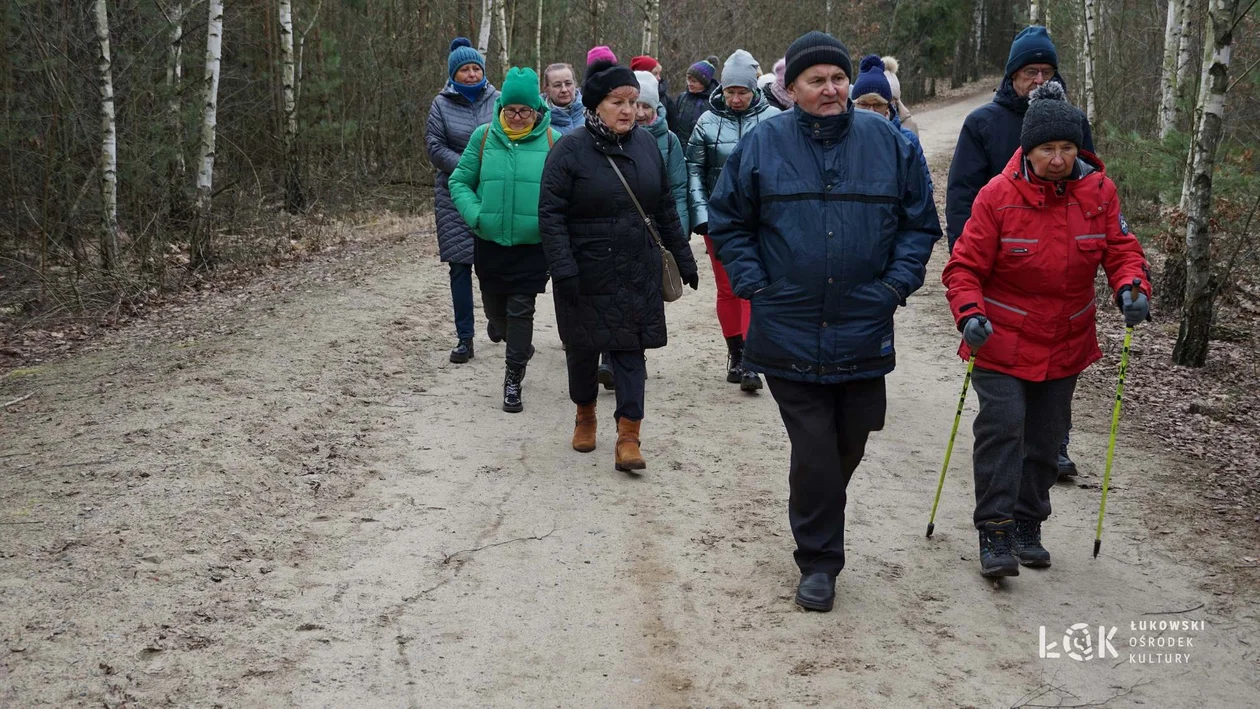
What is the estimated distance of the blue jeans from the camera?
870 cm

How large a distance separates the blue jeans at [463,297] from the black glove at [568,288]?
92.7 inches

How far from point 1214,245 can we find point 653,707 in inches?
320

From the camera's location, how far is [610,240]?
6355mm

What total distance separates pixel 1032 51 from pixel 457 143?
15.1ft

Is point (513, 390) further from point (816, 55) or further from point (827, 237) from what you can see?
point (816, 55)

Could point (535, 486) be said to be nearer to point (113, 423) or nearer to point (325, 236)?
point (113, 423)

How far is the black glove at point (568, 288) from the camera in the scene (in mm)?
6336

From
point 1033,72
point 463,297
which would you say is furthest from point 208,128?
point 1033,72

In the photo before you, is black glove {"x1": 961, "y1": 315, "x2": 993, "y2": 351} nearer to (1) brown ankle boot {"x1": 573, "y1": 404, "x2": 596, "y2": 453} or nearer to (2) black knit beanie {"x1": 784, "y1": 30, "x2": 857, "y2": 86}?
(2) black knit beanie {"x1": 784, "y1": 30, "x2": 857, "y2": 86}

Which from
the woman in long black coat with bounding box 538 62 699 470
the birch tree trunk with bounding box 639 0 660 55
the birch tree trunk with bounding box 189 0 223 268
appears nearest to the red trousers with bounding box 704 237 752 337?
the woman in long black coat with bounding box 538 62 699 470

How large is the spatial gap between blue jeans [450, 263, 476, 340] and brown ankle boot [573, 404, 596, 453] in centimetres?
221

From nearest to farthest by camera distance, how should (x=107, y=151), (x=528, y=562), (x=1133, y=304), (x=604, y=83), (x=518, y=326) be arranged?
1. (x=1133, y=304)
2. (x=528, y=562)
3. (x=604, y=83)
4. (x=518, y=326)
5. (x=107, y=151)

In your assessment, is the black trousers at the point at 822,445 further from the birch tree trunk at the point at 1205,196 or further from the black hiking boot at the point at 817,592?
the birch tree trunk at the point at 1205,196

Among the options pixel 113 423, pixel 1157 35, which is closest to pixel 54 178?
pixel 113 423
